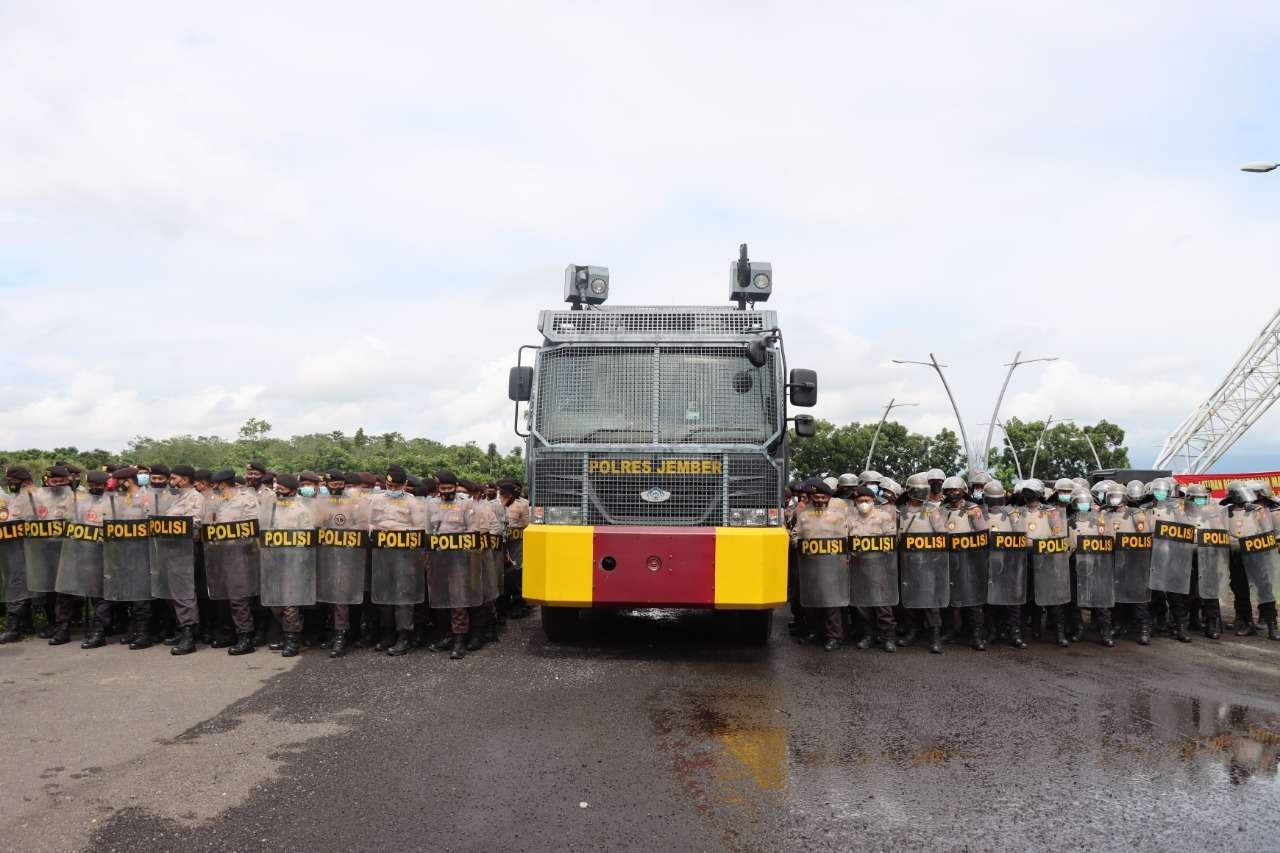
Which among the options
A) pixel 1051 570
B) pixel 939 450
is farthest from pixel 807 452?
pixel 1051 570

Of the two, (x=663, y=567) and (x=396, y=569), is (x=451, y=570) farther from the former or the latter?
(x=663, y=567)

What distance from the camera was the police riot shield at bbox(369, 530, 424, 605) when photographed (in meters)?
8.78

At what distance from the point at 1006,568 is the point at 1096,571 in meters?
1.08

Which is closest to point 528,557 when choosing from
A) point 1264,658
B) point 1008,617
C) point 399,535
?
point 399,535

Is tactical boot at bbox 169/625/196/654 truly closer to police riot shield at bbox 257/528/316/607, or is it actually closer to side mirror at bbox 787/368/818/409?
police riot shield at bbox 257/528/316/607

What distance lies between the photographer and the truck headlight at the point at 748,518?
26.8ft

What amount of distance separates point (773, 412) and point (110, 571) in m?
6.57

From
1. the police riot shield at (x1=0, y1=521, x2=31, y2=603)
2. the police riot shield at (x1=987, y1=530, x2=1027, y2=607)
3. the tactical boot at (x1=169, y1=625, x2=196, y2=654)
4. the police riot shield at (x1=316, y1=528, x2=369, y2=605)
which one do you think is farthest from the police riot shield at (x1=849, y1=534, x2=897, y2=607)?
the police riot shield at (x1=0, y1=521, x2=31, y2=603)

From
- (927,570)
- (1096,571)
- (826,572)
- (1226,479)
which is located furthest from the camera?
(1226,479)

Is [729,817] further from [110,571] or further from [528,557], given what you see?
[110,571]

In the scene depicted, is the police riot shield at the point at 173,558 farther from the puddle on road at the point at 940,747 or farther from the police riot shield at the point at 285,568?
the puddle on road at the point at 940,747

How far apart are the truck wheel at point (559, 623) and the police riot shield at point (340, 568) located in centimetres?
179

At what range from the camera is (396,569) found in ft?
28.9

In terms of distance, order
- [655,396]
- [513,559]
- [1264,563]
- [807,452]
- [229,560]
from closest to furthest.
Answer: [655,396] < [229,560] < [1264,563] < [513,559] < [807,452]
